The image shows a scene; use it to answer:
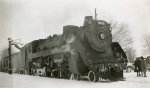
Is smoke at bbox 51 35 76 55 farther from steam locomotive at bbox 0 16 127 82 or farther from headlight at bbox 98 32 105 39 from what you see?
headlight at bbox 98 32 105 39

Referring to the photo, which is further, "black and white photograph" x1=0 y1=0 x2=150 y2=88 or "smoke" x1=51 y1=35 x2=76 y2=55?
"smoke" x1=51 y1=35 x2=76 y2=55

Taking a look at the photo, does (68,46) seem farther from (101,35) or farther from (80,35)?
(101,35)

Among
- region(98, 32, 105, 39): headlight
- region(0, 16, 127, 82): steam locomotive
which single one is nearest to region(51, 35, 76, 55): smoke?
region(0, 16, 127, 82): steam locomotive

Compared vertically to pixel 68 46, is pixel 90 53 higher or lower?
lower

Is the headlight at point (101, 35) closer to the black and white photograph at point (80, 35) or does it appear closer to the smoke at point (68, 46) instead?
the black and white photograph at point (80, 35)

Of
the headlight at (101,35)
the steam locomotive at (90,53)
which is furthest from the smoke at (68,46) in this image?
the headlight at (101,35)

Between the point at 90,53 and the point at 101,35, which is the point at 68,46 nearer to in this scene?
the point at 90,53

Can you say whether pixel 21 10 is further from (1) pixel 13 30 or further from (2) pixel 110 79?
(2) pixel 110 79

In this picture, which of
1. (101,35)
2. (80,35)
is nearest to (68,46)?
(80,35)

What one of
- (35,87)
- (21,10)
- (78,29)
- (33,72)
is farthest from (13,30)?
(33,72)

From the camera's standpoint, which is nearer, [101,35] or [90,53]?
[90,53]

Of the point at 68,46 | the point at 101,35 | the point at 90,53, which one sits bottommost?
the point at 90,53

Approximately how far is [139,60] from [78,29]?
1.48m

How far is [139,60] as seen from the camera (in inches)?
208
